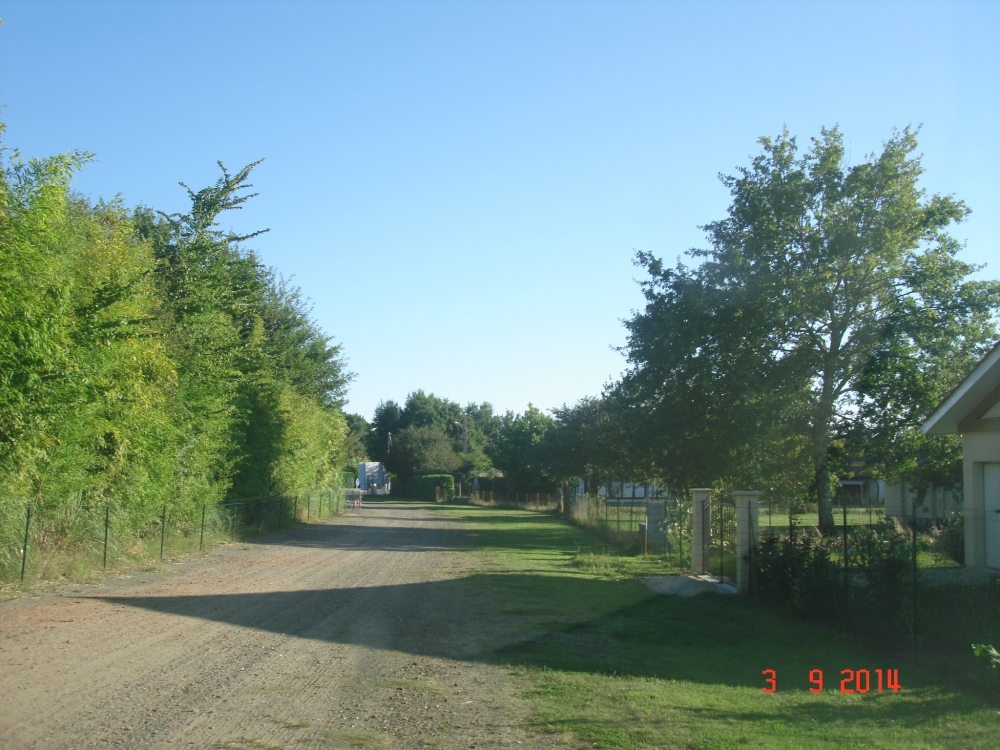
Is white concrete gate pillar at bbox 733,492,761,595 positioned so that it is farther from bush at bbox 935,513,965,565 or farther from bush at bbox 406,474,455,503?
bush at bbox 406,474,455,503

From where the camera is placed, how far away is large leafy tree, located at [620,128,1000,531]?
957 inches

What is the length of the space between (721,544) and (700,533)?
139 centimetres

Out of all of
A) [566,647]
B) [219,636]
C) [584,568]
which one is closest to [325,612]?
[219,636]

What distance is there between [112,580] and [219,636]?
647cm

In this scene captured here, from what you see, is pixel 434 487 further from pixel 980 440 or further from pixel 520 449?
pixel 980 440

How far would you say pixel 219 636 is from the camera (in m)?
9.89

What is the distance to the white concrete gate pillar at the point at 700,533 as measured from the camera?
56.4ft

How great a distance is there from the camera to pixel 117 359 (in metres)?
15.3

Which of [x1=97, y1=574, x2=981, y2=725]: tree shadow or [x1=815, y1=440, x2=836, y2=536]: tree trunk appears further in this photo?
[x1=815, y1=440, x2=836, y2=536]: tree trunk

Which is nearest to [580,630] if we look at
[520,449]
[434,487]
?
[520,449]

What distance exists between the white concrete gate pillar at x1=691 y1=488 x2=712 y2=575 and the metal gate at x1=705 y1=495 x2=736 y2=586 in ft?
0.33

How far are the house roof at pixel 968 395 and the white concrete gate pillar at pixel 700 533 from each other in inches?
183

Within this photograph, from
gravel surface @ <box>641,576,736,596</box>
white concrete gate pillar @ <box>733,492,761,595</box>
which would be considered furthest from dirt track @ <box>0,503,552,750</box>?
white concrete gate pillar @ <box>733,492,761,595</box>

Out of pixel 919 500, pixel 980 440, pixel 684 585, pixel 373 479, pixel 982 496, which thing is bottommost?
pixel 373 479
